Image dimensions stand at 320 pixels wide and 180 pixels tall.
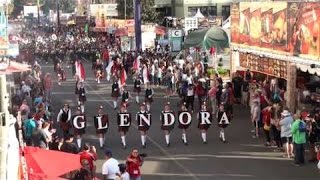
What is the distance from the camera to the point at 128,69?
40.1 m

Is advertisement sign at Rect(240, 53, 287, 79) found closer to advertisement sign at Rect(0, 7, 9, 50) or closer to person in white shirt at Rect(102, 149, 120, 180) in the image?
person in white shirt at Rect(102, 149, 120, 180)

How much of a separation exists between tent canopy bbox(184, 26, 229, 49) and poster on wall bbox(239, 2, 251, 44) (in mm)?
6267

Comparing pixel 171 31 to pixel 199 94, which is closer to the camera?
pixel 199 94

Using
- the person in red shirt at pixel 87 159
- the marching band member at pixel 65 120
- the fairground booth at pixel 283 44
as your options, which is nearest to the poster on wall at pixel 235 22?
the fairground booth at pixel 283 44

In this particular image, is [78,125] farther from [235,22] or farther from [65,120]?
[235,22]

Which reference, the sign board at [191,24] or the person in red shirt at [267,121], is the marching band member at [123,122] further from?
the sign board at [191,24]

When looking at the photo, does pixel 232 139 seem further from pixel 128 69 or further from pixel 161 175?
pixel 128 69

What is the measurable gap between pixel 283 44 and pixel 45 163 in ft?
48.1

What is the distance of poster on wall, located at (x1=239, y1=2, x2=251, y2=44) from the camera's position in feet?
94.1

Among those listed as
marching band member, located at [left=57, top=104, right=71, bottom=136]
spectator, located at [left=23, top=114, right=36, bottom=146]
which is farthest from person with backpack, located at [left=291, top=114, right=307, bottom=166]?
spectator, located at [left=23, top=114, right=36, bottom=146]

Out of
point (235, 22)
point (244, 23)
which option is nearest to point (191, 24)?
point (235, 22)

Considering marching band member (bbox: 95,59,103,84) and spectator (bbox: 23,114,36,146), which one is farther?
marching band member (bbox: 95,59,103,84)

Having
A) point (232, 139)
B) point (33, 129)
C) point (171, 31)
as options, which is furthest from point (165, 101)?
point (171, 31)

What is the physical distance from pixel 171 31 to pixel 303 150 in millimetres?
28056
